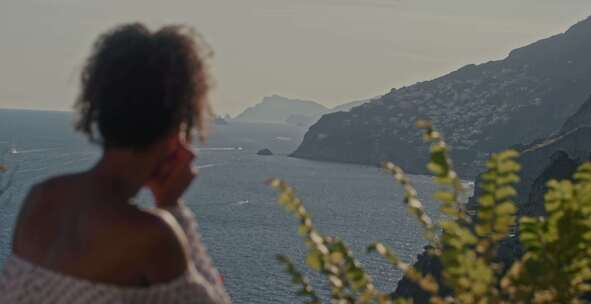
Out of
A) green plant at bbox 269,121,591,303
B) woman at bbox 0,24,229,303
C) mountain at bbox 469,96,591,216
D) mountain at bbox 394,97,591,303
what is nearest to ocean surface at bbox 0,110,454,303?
mountain at bbox 394,97,591,303

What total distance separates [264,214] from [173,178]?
11748 centimetres

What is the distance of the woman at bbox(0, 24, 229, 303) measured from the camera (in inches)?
87.7

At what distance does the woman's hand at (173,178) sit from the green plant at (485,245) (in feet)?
1.97

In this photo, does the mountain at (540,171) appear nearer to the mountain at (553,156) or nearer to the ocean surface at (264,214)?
the mountain at (553,156)

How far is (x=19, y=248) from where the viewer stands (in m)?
2.51

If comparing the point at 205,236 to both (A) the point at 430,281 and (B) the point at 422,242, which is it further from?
(A) the point at 430,281

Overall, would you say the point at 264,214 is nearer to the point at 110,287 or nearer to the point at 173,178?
the point at 173,178

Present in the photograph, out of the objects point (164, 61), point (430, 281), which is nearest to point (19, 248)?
point (164, 61)

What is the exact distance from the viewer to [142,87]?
7.83 feet

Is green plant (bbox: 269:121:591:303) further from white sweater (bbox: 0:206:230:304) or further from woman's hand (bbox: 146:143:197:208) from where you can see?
white sweater (bbox: 0:206:230:304)

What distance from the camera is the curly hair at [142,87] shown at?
7.82 feet

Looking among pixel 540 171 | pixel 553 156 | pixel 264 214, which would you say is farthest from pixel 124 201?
pixel 540 171

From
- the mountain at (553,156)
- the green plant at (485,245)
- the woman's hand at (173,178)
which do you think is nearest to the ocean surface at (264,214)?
the mountain at (553,156)

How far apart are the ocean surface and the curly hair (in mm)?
51991
